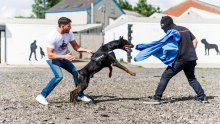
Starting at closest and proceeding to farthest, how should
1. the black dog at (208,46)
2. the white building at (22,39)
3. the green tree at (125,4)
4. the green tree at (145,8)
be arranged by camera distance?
the white building at (22,39)
the black dog at (208,46)
the green tree at (145,8)
the green tree at (125,4)

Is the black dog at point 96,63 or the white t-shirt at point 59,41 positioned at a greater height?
the white t-shirt at point 59,41

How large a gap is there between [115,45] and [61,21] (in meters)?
1.21

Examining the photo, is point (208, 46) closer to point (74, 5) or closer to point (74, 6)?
point (74, 6)

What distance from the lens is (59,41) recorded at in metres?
8.16

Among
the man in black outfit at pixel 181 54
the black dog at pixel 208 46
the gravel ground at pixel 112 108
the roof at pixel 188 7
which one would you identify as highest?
the roof at pixel 188 7

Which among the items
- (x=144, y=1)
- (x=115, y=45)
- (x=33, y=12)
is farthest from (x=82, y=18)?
(x=115, y=45)

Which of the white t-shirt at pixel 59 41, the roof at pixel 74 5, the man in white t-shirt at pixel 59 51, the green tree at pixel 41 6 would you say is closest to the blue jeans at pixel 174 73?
the man in white t-shirt at pixel 59 51

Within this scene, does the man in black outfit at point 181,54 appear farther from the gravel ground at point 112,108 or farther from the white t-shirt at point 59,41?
the white t-shirt at point 59,41

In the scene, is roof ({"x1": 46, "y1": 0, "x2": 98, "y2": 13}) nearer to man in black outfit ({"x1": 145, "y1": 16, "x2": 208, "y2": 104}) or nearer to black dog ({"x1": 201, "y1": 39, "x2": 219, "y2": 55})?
black dog ({"x1": 201, "y1": 39, "x2": 219, "y2": 55})

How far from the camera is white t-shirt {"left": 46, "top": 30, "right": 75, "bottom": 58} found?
8.09 metres

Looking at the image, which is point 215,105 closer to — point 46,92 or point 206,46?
point 46,92

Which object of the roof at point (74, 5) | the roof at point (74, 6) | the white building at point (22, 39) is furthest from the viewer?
the roof at point (74, 5)

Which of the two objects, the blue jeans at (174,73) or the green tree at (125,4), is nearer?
the blue jeans at (174,73)

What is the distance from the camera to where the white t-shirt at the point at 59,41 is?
809 centimetres
